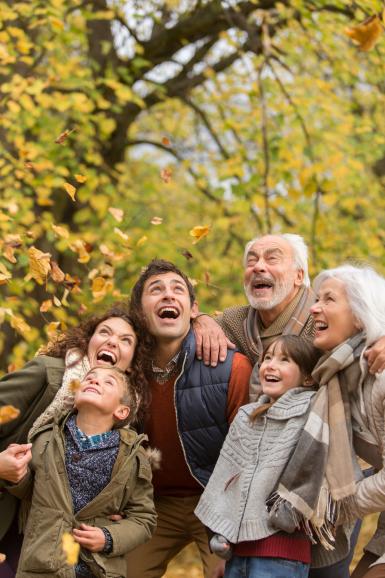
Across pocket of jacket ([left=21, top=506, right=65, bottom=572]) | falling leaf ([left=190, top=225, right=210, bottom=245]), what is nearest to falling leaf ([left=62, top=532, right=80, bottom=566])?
pocket of jacket ([left=21, top=506, right=65, bottom=572])

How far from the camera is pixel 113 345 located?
13.1 feet

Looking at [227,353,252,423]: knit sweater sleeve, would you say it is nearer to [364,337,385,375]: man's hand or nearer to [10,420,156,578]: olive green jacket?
[10,420,156,578]: olive green jacket

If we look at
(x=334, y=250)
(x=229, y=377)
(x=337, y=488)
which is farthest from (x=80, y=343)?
(x=334, y=250)

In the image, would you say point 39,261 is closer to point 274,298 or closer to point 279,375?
point 274,298

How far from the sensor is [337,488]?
11.1 ft

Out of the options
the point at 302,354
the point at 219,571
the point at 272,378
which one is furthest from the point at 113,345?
the point at 219,571

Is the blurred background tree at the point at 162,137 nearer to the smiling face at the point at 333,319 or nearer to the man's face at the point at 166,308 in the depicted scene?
the man's face at the point at 166,308

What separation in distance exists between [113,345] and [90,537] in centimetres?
88

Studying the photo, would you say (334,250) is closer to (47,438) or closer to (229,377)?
(229,377)

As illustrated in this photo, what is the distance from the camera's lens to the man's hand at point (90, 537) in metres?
3.45

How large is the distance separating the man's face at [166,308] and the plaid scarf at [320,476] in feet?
3.07

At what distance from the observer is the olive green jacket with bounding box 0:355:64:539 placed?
3.79 meters

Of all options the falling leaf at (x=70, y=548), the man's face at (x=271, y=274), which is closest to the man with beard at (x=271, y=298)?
the man's face at (x=271, y=274)

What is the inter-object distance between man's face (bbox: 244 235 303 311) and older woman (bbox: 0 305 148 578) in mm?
632
